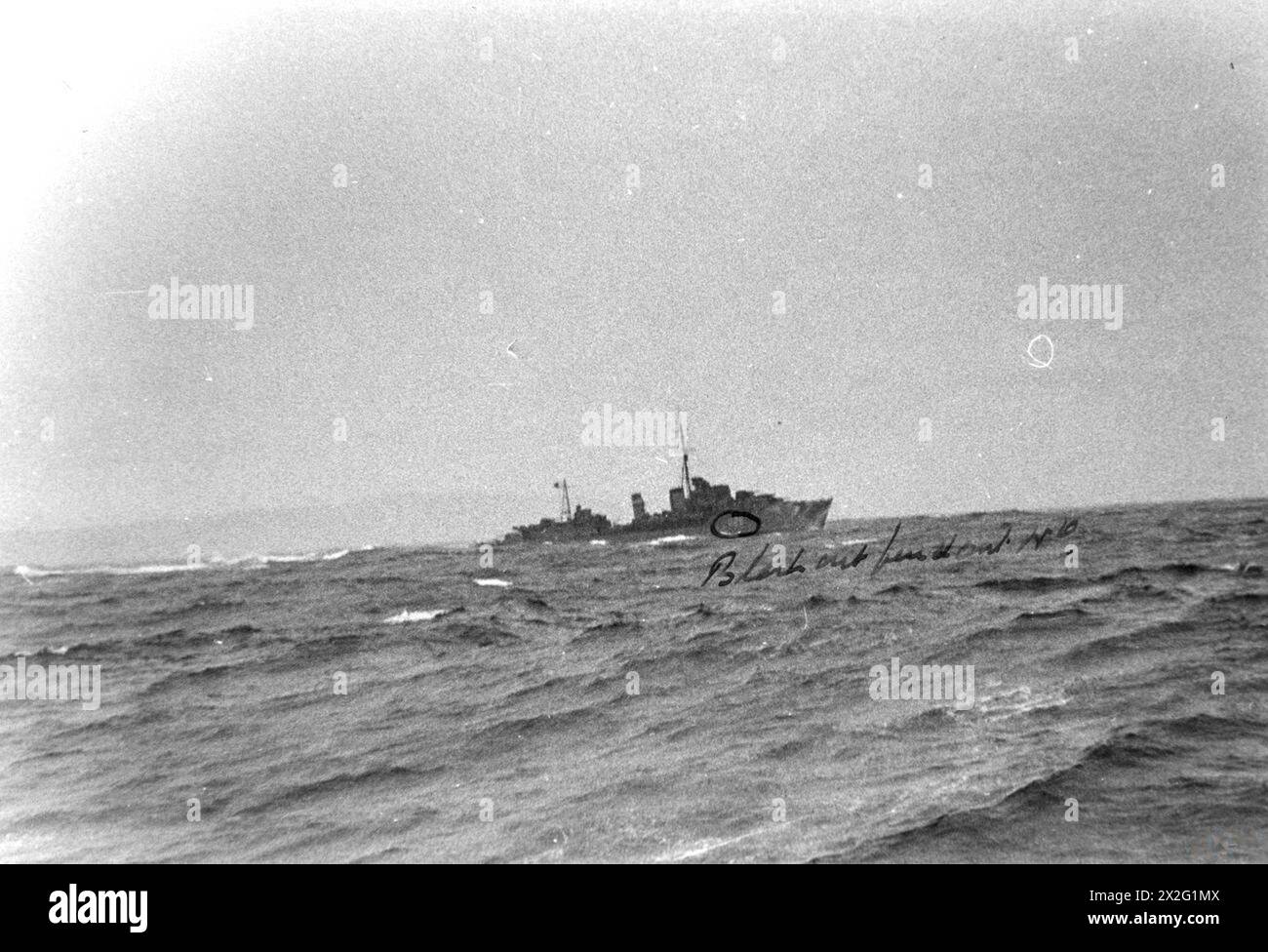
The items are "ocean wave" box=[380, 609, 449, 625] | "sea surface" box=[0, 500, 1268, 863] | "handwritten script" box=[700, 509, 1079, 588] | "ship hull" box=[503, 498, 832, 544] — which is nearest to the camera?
"sea surface" box=[0, 500, 1268, 863]

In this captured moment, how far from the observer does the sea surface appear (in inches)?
288

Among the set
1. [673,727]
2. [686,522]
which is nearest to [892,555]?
[686,522]

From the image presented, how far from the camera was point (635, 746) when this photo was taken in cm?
920

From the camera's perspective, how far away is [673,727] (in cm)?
972

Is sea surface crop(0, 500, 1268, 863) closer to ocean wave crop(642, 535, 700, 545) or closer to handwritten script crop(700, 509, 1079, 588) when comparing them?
handwritten script crop(700, 509, 1079, 588)

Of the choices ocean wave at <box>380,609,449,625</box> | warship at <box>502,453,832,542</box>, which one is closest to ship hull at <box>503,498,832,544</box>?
warship at <box>502,453,832,542</box>

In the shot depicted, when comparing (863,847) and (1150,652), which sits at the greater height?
(1150,652)

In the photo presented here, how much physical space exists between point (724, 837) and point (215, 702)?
838 cm

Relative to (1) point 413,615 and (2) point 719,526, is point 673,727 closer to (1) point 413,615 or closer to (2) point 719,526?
(1) point 413,615

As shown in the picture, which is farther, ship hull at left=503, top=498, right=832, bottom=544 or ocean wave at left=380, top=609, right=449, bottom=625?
ship hull at left=503, top=498, right=832, bottom=544

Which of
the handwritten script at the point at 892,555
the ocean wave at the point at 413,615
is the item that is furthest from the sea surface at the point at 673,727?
the handwritten script at the point at 892,555

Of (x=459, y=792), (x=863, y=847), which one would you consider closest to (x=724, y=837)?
(x=863, y=847)

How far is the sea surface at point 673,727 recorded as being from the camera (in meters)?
7.32
